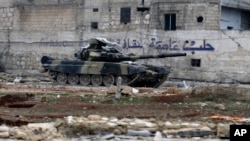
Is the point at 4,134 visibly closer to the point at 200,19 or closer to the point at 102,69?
the point at 102,69

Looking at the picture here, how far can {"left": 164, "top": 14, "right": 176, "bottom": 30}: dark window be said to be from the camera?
41625 millimetres

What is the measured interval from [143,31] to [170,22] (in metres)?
1.89

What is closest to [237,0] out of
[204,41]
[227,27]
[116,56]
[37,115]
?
[227,27]

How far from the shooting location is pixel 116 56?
33.6 m

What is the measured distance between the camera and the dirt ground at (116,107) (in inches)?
634

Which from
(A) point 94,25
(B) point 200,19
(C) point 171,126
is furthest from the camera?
(A) point 94,25

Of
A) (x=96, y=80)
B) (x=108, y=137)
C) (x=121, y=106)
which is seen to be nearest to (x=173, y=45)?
(x=96, y=80)

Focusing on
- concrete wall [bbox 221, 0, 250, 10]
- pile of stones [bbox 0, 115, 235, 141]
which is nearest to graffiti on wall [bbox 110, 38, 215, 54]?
concrete wall [bbox 221, 0, 250, 10]

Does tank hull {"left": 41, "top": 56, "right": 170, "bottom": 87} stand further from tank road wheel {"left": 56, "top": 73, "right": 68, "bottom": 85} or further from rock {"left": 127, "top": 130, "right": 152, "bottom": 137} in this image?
rock {"left": 127, "top": 130, "right": 152, "bottom": 137}

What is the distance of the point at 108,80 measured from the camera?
Result: 32.7m

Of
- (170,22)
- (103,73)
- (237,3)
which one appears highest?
(237,3)

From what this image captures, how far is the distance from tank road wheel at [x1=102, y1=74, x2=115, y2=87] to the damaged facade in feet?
29.3

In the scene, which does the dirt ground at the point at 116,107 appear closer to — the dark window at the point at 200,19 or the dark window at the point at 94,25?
the dark window at the point at 200,19

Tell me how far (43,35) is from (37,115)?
30055 millimetres
